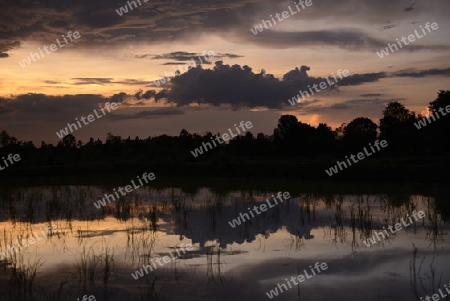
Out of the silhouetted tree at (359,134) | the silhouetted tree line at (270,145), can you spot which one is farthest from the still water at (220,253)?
the silhouetted tree at (359,134)

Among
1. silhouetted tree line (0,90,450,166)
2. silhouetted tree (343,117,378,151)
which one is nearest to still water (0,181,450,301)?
silhouetted tree line (0,90,450,166)

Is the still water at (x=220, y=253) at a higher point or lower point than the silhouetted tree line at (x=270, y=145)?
lower

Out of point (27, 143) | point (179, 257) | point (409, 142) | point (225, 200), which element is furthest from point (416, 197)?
point (27, 143)

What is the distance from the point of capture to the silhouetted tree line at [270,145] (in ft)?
121

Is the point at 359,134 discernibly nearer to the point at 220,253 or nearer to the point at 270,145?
the point at 270,145

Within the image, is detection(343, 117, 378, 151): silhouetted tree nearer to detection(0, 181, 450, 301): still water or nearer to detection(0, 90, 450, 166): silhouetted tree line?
detection(0, 90, 450, 166): silhouetted tree line

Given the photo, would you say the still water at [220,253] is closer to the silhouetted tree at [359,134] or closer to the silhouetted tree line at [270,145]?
the silhouetted tree line at [270,145]

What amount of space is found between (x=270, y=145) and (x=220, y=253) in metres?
39.6

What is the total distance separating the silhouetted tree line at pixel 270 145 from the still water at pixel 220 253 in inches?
672

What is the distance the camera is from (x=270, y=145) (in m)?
47.5

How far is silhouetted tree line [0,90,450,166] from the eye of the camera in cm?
3678

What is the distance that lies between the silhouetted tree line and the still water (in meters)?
17.1

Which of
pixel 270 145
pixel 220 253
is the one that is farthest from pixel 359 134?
pixel 220 253

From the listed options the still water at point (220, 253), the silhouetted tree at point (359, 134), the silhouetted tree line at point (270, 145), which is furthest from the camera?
the silhouetted tree at point (359, 134)
